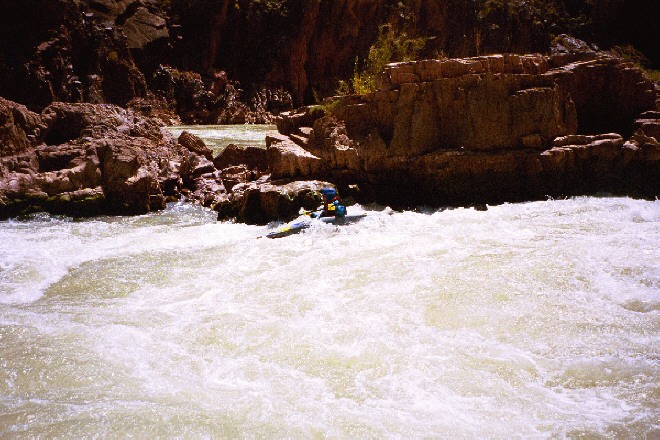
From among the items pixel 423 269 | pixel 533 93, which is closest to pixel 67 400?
pixel 423 269

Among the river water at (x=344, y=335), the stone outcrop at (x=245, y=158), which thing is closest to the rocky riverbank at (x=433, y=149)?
the stone outcrop at (x=245, y=158)

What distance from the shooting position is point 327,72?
30234mm

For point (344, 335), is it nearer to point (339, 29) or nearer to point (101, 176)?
point (101, 176)

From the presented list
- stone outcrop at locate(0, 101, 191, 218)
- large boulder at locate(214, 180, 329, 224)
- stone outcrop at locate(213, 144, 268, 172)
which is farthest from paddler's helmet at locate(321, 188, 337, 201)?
stone outcrop at locate(0, 101, 191, 218)

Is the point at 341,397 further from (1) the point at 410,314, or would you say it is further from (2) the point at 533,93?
(2) the point at 533,93

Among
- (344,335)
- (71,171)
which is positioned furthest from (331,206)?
(71,171)

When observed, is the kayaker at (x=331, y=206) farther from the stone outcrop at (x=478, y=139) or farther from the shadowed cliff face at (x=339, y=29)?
the shadowed cliff face at (x=339, y=29)

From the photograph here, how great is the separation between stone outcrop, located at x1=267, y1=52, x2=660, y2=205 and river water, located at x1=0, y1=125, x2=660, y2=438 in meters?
1.79

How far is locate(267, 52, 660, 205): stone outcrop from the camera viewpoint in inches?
352

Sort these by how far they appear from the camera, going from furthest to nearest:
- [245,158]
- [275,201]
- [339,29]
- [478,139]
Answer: [339,29] → [245,158] → [478,139] → [275,201]

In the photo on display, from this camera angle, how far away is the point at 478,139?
909 cm

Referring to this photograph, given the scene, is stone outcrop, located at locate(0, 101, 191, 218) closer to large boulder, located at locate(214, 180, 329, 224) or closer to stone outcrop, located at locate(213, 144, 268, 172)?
stone outcrop, located at locate(213, 144, 268, 172)

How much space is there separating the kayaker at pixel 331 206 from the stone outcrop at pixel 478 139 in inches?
64.5

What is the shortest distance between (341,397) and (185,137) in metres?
10.7
